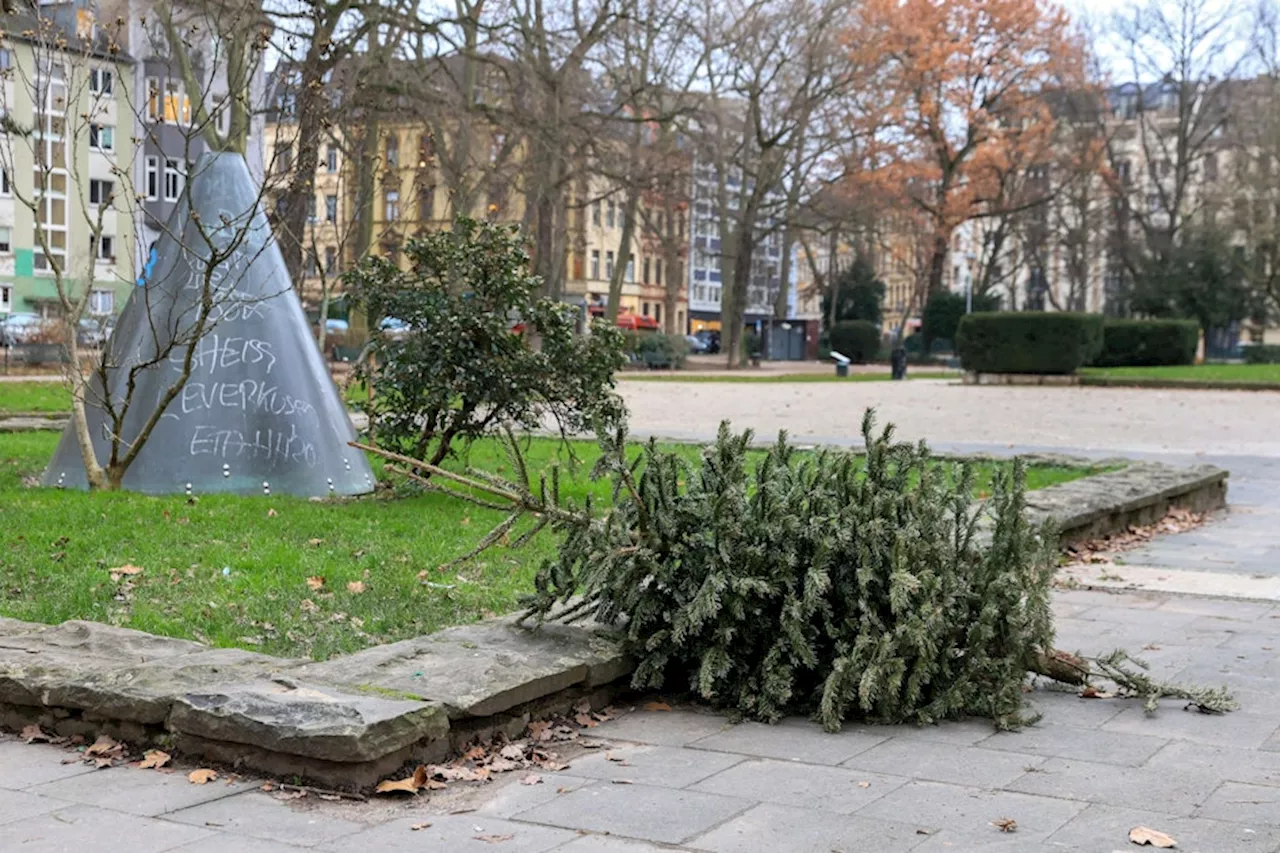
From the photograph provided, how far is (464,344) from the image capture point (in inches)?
392

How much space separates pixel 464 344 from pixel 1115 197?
53.9 metres

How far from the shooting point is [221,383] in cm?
1005

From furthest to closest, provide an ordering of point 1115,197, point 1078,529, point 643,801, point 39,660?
1. point 1115,197
2. point 1078,529
3. point 39,660
4. point 643,801

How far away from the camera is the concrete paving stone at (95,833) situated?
11.9 ft

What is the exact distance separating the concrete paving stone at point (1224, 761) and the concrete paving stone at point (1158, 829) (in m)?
0.52

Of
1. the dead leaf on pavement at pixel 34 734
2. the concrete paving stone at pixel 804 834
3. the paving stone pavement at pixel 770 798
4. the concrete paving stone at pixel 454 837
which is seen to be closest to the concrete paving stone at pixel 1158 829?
the paving stone pavement at pixel 770 798

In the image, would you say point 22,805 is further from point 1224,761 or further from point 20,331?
point 20,331

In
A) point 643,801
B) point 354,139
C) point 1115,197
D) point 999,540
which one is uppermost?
point 1115,197

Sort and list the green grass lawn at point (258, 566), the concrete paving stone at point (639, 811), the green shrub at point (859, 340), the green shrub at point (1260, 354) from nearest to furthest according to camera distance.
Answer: the concrete paving stone at point (639, 811) < the green grass lawn at point (258, 566) < the green shrub at point (1260, 354) < the green shrub at point (859, 340)

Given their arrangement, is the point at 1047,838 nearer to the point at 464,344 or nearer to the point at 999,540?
the point at 999,540

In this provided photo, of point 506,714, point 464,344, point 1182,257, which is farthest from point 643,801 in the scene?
point 1182,257

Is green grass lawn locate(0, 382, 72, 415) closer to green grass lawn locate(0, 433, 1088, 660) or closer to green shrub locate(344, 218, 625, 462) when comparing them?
green shrub locate(344, 218, 625, 462)

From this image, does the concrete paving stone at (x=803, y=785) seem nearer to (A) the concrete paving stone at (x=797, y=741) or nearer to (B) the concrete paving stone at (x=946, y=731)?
(A) the concrete paving stone at (x=797, y=741)

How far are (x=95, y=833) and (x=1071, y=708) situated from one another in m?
3.29
